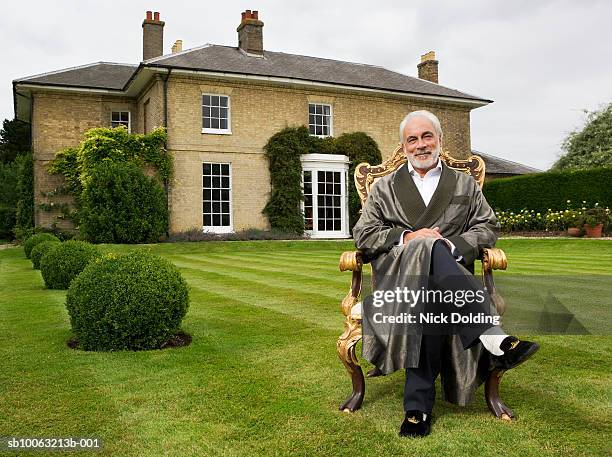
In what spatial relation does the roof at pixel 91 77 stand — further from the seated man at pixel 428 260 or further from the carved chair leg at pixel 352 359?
the carved chair leg at pixel 352 359

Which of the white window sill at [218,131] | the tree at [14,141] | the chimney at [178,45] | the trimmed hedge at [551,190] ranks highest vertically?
the chimney at [178,45]

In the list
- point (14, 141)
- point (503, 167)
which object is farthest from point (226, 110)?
point (14, 141)

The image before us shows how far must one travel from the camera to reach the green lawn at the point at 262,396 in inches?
111

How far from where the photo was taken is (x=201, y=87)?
20.6 m

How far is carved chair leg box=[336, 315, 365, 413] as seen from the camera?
323 centimetres

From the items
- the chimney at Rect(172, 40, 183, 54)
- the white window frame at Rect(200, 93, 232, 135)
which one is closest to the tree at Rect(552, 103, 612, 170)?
the white window frame at Rect(200, 93, 232, 135)

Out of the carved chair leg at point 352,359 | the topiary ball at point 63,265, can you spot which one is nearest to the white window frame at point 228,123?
the topiary ball at point 63,265

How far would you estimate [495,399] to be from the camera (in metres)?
3.13

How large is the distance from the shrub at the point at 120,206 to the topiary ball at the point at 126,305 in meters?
13.8

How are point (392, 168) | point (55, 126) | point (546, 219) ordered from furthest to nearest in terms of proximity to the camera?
point (55, 126), point (546, 219), point (392, 168)

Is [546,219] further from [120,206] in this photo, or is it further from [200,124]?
[120,206]

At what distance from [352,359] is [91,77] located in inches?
919

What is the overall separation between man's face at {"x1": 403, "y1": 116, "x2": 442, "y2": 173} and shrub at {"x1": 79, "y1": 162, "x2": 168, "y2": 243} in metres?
16.0

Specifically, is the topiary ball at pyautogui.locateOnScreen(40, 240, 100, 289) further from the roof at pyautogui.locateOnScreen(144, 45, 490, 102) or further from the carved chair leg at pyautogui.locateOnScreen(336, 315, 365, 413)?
the roof at pyautogui.locateOnScreen(144, 45, 490, 102)
